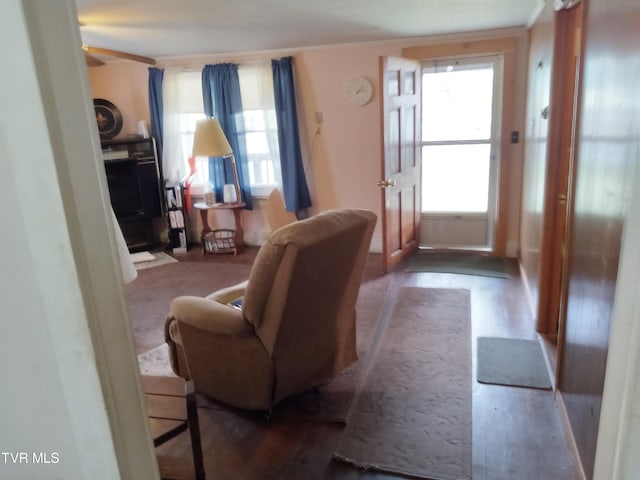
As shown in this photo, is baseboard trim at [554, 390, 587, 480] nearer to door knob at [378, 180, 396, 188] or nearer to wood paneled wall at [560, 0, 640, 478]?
wood paneled wall at [560, 0, 640, 478]

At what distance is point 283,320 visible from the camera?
2072 millimetres

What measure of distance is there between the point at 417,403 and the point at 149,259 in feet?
11.8

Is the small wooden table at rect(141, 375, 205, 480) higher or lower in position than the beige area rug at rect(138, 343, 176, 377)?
higher

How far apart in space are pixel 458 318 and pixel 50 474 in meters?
2.93

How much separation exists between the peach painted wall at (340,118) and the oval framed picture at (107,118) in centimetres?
37

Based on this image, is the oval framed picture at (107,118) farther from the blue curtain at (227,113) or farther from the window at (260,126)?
the window at (260,126)

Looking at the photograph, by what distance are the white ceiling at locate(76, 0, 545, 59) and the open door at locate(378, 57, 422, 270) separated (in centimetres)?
40

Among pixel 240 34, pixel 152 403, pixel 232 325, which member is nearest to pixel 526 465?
pixel 232 325

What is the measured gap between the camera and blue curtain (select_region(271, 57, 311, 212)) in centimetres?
477

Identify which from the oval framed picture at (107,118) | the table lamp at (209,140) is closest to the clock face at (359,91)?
the table lamp at (209,140)

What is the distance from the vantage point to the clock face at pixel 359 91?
462 cm

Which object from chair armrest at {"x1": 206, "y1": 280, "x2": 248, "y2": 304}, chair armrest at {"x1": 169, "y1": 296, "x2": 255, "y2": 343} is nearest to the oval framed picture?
chair armrest at {"x1": 206, "y1": 280, "x2": 248, "y2": 304}

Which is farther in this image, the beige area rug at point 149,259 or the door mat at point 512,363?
the beige area rug at point 149,259

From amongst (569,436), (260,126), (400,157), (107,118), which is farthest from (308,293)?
(107,118)
